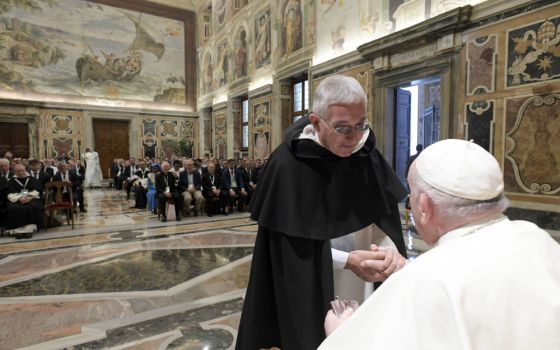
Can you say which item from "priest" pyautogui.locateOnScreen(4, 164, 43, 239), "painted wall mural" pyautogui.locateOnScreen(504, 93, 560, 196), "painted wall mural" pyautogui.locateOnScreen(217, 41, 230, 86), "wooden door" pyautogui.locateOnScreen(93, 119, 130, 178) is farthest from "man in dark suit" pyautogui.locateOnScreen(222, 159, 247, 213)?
"wooden door" pyautogui.locateOnScreen(93, 119, 130, 178)

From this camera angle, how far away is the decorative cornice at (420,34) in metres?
6.35

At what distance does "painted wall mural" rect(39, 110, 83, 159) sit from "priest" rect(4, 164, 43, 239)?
1204 centimetres

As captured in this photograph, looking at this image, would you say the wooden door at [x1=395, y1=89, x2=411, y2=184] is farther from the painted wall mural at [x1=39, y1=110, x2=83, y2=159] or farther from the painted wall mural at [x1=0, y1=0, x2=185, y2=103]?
the painted wall mural at [x1=39, y1=110, x2=83, y2=159]

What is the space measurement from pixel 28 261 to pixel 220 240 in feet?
9.41

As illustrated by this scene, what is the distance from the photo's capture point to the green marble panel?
396 centimetres

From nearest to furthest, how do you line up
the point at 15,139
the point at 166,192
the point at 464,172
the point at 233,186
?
the point at 464,172 → the point at 166,192 → the point at 233,186 → the point at 15,139

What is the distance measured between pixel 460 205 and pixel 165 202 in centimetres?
802

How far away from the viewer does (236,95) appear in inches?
632

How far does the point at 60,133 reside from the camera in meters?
17.5

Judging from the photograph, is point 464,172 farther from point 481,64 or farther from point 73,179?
point 73,179

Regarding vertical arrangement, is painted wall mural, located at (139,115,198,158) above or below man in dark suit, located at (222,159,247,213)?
above

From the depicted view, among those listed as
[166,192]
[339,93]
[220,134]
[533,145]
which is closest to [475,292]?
[339,93]

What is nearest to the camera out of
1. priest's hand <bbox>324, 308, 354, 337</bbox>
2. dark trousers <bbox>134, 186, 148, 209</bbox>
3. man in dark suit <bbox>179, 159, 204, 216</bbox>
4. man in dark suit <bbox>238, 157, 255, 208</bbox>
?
priest's hand <bbox>324, 308, 354, 337</bbox>

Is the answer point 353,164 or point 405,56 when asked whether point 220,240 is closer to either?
point 353,164
